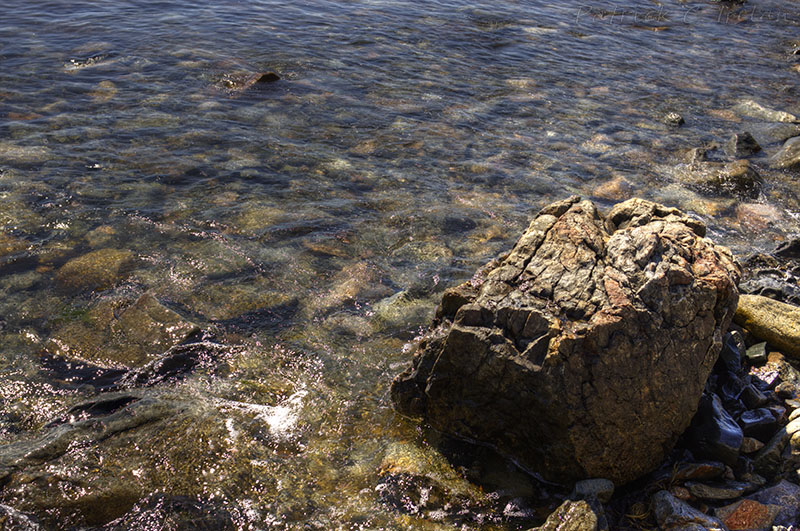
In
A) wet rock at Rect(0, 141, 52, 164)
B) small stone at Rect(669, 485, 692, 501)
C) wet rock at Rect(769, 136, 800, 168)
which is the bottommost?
small stone at Rect(669, 485, 692, 501)

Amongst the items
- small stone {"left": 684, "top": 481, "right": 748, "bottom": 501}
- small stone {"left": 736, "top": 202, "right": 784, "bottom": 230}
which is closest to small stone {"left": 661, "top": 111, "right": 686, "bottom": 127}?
small stone {"left": 736, "top": 202, "right": 784, "bottom": 230}

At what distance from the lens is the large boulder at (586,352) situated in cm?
533

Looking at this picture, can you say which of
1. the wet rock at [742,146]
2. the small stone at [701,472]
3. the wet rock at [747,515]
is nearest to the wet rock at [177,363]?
the small stone at [701,472]

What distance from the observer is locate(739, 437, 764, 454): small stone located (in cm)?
568

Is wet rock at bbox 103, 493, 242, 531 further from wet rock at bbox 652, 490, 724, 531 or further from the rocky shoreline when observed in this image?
wet rock at bbox 652, 490, 724, 531

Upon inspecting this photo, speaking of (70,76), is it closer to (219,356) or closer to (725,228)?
(219,356)

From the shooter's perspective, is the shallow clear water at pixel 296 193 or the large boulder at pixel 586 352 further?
the shallow clear water at pixel 296 193

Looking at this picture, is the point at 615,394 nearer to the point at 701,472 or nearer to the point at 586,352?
the point at 586,352

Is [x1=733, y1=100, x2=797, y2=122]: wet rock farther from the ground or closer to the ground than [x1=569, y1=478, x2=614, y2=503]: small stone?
farther from the ground

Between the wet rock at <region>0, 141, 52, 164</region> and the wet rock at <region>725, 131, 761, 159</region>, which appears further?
the wet rock at <region>725, 131, 761, 159</region>

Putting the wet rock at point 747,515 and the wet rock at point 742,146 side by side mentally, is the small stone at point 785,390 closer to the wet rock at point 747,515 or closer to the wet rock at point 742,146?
the wet rock at point 747,515

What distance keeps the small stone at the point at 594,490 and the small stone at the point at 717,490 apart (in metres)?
0.73

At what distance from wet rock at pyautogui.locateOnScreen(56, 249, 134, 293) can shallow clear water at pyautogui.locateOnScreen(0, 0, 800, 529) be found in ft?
0.28

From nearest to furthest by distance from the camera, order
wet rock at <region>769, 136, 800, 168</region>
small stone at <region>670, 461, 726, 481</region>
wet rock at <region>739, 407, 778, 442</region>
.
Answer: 1. small stone at <region>670, 461, 726, 481</region>
2. wet rock at <region>739, 407, 778, 442</region>
3. wet rock at <region>769, 136, 800, 168</region>
